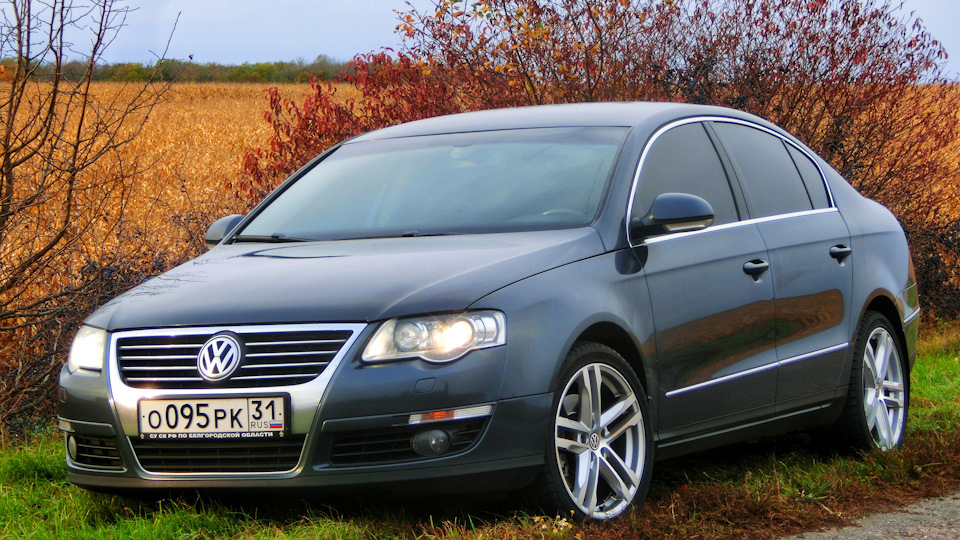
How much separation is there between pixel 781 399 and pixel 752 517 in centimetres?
110

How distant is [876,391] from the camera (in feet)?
21.3

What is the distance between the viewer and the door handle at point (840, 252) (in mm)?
6238

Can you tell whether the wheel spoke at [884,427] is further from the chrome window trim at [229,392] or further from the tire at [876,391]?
the chrome window trim at [229,392]

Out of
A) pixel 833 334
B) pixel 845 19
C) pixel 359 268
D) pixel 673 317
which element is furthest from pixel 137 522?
pixel 845 19

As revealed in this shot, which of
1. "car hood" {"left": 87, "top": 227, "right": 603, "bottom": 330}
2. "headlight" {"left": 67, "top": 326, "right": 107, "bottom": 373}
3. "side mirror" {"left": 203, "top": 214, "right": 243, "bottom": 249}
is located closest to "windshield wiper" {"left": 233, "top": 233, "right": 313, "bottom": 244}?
A: "side mirror" {"left": 203, "top": 214, "right": 243, "bottom": 249}

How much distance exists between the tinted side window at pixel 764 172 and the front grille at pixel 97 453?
120 inches

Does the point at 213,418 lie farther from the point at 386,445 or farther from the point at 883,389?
the point at 883,389

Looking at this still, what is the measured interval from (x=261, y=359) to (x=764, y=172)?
3.07 metres

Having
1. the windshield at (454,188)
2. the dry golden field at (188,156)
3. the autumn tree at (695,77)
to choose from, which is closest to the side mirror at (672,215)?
the windshield at (454,188)

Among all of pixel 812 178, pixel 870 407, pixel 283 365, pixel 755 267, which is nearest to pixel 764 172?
pixel 812 178

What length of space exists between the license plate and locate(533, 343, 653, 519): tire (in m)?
0.91

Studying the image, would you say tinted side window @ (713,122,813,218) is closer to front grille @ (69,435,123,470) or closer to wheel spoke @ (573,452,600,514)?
wheel spoke @ (573,452,600,514)

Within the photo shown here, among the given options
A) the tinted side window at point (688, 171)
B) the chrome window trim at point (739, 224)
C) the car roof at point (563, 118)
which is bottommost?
the chrome window trim at point (739, 224)

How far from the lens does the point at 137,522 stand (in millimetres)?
4422
